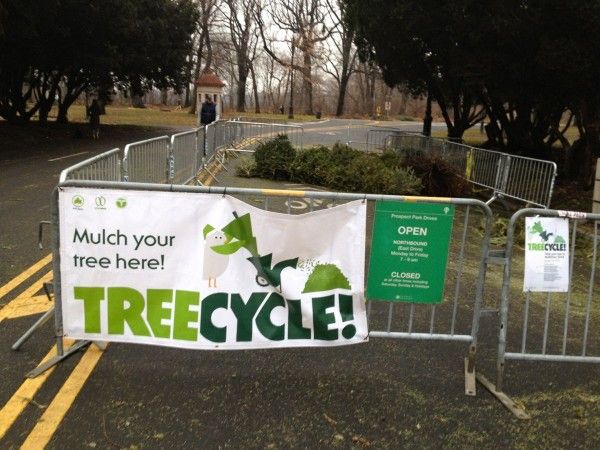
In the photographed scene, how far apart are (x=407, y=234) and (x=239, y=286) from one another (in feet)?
4.10

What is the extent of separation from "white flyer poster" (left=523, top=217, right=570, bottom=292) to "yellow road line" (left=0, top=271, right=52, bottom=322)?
4.24 m

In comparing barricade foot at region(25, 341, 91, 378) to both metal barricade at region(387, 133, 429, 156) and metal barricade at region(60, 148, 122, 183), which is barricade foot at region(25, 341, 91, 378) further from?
metal barricade at region(387, 133, 429, 156)

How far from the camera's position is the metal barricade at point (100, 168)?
16.1ft

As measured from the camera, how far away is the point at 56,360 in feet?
13.6

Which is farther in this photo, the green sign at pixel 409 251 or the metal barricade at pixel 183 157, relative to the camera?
the metal barricade at pixel 183 157

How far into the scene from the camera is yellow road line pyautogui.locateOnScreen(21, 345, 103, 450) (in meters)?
3.30

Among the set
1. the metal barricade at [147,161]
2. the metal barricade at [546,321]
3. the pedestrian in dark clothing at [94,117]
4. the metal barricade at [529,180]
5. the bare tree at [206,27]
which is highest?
the bare tree at [206,27]

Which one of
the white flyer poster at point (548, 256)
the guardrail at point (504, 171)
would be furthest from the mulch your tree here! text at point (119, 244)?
the guardrail at point (504, 171)

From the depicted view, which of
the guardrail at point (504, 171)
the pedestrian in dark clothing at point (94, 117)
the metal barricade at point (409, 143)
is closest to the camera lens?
the guardrail at point (504, 171)

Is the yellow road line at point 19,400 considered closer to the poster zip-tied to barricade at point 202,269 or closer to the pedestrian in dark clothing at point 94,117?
the poster zip-tied to barricade at point 202,269

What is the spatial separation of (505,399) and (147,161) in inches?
226

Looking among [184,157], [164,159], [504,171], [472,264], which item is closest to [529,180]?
[504,171]

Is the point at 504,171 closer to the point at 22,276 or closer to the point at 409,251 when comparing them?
the point at 409,251

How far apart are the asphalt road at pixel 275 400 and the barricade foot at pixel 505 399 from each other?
0.07 m
